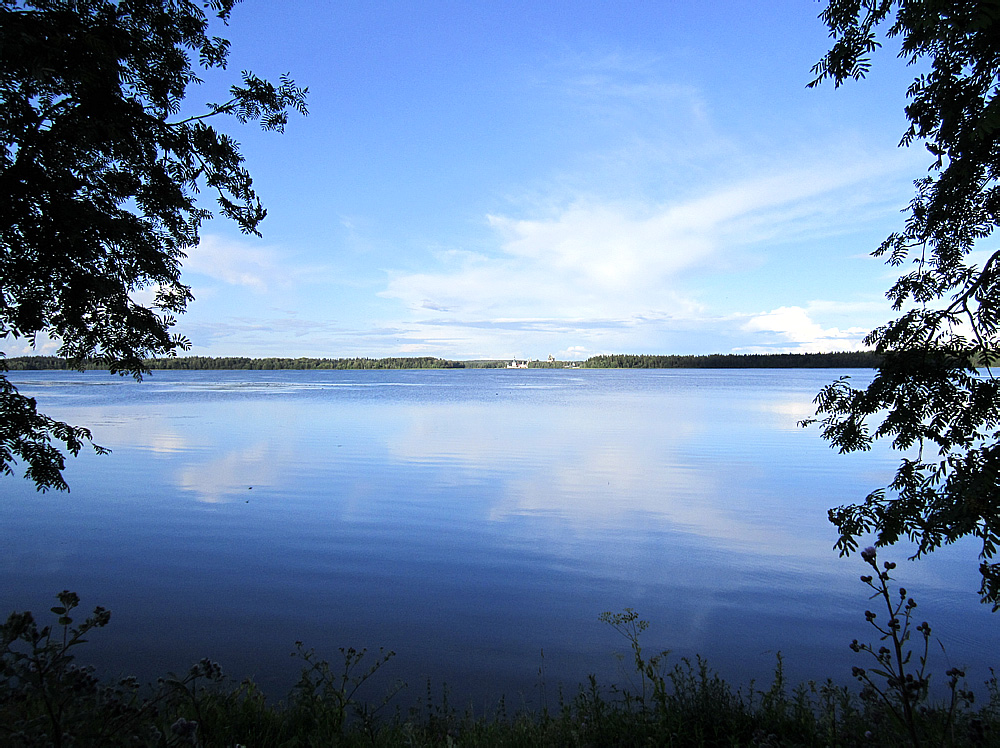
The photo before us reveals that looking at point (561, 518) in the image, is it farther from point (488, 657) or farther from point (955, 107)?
point (955, 107)

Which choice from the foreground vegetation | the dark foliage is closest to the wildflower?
the foreground vegetation

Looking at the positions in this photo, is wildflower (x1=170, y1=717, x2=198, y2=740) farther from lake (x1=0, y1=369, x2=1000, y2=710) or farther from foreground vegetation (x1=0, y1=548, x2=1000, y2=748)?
lake (x1=0, y1=369, x2=1000, y2=710)

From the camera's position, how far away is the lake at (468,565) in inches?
238

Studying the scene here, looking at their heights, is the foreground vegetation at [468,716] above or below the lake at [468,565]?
above

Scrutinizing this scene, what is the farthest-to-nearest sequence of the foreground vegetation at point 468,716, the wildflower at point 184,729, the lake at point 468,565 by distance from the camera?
the lake at point 468,565
the foreground vegetation at point 468,716
the wildflower at point 184,729

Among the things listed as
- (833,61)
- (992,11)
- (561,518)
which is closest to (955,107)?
(833,61)

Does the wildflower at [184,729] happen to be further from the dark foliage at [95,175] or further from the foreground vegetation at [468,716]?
the dark foliage at [95,175]

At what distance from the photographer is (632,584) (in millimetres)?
7930

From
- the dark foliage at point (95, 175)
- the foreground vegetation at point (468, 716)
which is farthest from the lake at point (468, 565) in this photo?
the dark foliage at point (95, 175)

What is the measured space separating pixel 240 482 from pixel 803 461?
598 inches

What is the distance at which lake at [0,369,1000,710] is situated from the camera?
19.8ft

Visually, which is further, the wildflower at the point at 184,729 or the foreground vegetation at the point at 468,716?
the foreground vegetation at the point at 468,716

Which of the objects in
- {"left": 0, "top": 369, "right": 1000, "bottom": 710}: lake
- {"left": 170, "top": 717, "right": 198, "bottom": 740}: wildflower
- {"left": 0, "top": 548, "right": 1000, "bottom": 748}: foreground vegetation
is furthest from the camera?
{"left": 0, "top": 369, "right": 1000, "bottom": 710}: lake

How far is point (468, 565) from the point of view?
8.66 m
